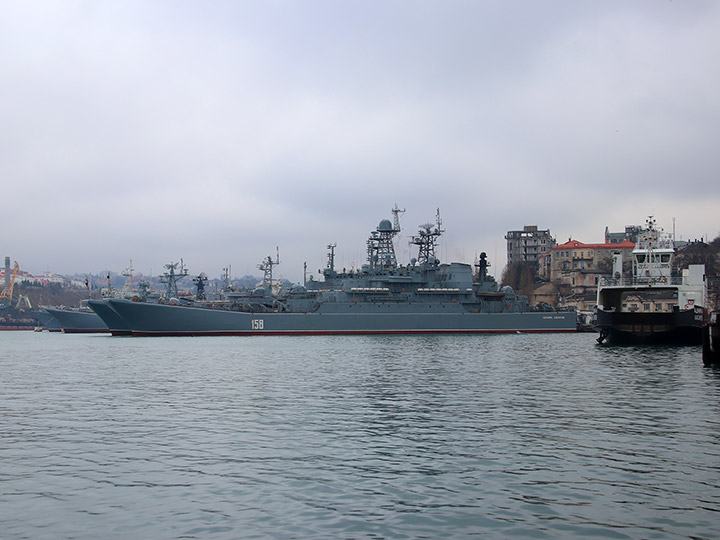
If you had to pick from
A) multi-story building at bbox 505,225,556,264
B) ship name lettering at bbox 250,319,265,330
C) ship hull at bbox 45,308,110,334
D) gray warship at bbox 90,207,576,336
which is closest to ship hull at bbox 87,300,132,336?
gray warship at bbox 90,207,576,336

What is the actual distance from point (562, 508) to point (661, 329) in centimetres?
3692

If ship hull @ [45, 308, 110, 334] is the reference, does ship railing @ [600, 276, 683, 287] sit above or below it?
above

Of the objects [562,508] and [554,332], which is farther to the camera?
[554,332]

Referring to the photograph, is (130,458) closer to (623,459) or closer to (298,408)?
(298,408)

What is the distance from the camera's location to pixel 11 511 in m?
10.2

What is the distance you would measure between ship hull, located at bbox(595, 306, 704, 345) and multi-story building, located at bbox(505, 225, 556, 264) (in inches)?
3459

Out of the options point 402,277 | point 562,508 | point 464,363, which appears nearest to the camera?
point 562,508

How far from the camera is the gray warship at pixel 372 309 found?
65.9 meters

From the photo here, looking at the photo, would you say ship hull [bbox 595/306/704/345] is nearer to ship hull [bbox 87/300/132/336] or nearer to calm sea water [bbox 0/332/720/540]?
calm sea water [bbox 0/332/720/540]

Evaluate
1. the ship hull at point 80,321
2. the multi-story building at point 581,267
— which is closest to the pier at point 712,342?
the multi-story building at point 581,267

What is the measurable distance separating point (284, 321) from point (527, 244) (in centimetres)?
7844

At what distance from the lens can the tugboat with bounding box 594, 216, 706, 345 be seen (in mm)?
42844

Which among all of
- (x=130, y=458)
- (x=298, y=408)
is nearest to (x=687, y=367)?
(x=298, y=408)

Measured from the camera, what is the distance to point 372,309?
66438mm
